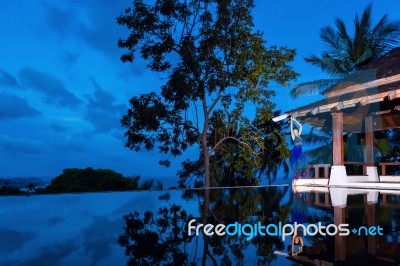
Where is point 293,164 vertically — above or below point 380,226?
above

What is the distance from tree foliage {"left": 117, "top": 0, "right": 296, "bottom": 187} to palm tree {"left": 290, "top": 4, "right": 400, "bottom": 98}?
7.44 m

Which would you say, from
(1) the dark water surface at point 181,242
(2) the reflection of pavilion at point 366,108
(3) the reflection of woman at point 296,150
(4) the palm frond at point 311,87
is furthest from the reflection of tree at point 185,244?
(4) the palm frond at point 311,87

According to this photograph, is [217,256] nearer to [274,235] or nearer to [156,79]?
[274,235]

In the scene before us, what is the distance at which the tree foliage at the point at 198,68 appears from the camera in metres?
11.9

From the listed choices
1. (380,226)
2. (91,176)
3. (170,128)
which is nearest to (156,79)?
(170,128)

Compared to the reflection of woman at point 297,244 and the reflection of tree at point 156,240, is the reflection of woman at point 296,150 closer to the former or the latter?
the reflection of tree at point 156,240

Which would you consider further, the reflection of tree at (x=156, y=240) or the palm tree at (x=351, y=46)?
the palm tree at (x=351, y=46)

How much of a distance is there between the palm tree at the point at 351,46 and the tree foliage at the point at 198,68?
7436mm

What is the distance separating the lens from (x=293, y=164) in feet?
42.6

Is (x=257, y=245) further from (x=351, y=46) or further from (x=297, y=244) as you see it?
(x=351, y=46)

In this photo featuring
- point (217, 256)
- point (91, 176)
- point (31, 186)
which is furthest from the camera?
point (91, 176)

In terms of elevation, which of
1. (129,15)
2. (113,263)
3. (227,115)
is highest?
(129,15)

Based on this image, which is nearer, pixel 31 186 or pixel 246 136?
pixel 31 186

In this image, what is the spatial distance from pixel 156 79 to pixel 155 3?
287 centimetres
